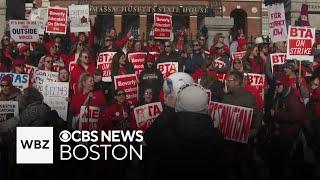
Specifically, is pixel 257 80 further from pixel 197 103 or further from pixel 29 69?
pixel 197 103

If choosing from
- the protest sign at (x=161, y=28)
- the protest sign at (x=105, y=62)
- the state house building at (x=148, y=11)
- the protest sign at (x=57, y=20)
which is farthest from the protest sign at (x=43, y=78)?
the state house building at (x=148, y=11)

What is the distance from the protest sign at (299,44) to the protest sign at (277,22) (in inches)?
40.0

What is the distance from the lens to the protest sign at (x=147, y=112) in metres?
8.34

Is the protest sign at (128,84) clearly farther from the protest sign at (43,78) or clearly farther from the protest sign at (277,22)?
the protest sign at (277,22)

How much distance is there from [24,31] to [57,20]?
73cm

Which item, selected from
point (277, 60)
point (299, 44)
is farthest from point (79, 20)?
point (299, 44)

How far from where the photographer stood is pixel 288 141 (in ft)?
29.3

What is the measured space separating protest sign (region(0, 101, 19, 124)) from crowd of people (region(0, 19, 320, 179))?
22 centimetres

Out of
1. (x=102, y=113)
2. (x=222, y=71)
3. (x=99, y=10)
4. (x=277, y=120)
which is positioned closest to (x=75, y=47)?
(x=222, y=71)

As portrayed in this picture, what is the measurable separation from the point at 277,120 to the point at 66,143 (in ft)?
10.8

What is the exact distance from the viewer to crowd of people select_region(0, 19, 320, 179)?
511cm

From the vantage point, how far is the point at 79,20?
14.1m

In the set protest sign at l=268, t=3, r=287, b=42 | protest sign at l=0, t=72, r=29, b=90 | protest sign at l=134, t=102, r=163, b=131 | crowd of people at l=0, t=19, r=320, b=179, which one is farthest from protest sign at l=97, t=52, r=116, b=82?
protest sign at l=268, t=3, r=287, b=42

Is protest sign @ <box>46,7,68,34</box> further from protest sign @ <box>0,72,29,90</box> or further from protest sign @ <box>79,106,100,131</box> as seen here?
protest sign @ <box>79,106,100,131</box>
